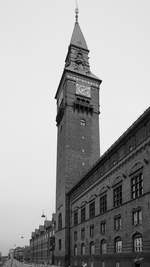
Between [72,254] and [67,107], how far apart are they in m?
27.6

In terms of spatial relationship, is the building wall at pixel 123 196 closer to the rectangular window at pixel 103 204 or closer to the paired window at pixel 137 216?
the paired window at pixel 137 216

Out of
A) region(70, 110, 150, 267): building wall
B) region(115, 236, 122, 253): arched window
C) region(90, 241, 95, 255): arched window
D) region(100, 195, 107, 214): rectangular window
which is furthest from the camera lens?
region(90, 241, 95, 255): arched window

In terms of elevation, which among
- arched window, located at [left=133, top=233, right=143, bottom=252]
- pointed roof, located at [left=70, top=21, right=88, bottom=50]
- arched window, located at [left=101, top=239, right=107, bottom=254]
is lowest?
arched window, located at [left=101, top=239, right=107, bottom=254]

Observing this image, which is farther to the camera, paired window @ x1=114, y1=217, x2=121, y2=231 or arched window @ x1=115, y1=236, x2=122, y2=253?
paired window @ x1=114, y1=217, x2=121, y2=231

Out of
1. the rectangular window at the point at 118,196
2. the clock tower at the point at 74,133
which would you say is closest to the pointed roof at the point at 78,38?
the clock tower at the point at 74,133

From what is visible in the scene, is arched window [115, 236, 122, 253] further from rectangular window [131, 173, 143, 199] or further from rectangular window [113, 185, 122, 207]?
rectangular window [131, 173, 143, 199]

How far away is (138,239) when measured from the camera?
2980 centimetres

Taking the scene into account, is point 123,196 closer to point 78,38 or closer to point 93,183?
point 93,183

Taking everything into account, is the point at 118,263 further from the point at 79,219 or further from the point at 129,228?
the point at 79,219

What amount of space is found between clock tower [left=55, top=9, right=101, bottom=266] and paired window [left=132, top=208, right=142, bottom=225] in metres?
29.0

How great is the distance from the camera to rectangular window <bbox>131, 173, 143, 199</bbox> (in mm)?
30542

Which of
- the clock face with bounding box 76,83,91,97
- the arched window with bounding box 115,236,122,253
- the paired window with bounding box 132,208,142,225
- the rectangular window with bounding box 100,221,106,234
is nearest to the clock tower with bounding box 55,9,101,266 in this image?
the clock face with bounding box 76,83,91,97

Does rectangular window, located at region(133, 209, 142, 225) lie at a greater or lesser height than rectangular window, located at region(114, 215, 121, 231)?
greater

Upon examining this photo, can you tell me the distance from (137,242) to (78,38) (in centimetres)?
5875
